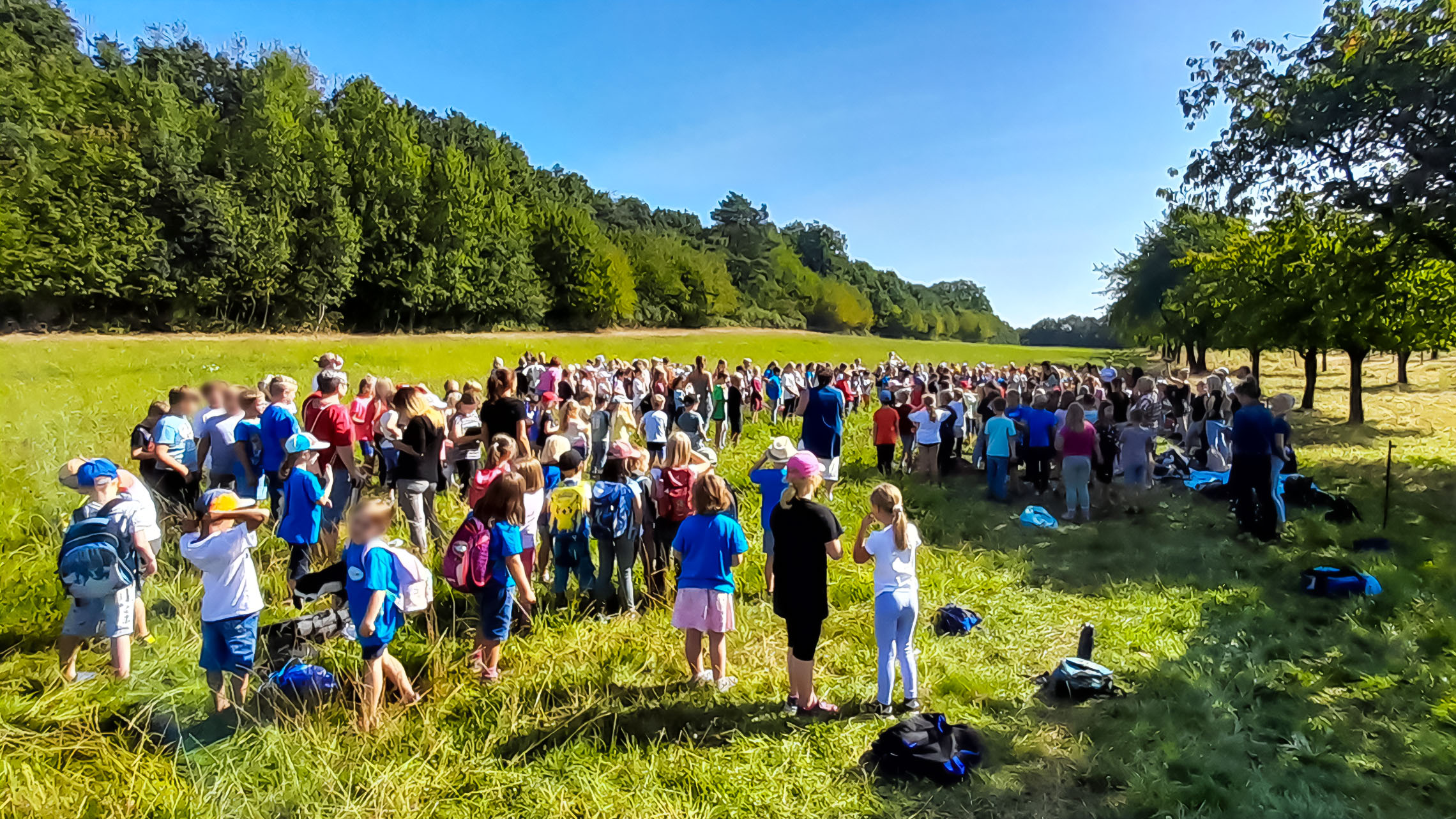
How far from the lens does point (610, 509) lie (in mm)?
6277

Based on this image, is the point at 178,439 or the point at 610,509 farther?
the point at 178,439

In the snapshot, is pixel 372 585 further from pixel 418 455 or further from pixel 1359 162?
pixel 1359 162

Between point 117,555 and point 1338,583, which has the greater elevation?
point 117,555

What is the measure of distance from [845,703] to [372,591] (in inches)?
131

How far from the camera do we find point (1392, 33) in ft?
35.2

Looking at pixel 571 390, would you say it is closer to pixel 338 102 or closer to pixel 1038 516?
pixel 1038 516

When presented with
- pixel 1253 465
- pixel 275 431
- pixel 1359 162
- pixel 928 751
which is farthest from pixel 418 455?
pixel 1359 162

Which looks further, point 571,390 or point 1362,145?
point 571,390

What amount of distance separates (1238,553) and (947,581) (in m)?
4.01

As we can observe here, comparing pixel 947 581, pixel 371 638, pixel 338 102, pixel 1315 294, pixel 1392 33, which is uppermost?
pixel 338 102

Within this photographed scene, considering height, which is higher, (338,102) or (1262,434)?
(338,102)

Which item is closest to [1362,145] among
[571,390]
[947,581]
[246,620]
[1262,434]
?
[1262,434]

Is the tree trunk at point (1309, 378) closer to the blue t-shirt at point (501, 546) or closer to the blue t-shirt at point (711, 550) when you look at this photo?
the blue t-shirt at point (711, 550)

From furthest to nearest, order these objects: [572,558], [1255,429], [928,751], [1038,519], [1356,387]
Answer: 1. [1356,387]
2. [1038,519]
3. [1255,429]
4. [572,558]
5. [928,751]
